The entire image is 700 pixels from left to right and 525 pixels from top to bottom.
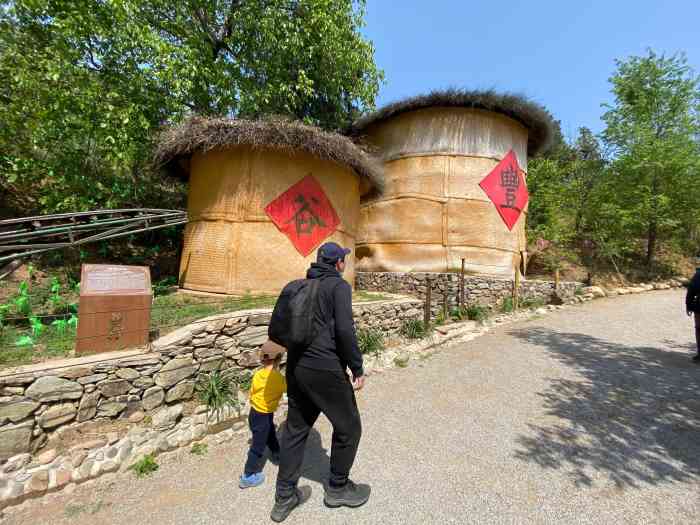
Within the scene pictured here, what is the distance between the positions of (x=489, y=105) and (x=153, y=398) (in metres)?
10.9

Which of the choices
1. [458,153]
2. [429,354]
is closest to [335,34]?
[458,153]

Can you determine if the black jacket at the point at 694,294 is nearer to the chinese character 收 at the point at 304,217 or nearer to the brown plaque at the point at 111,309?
the chinese character 收 at the point at 304,217

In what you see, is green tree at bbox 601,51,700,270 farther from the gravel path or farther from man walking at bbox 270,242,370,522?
man walking at bbox 270,242,370,522

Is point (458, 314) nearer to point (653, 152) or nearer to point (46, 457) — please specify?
point (46, 457)

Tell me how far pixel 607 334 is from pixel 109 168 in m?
13.5

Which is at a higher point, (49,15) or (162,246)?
(49,15)

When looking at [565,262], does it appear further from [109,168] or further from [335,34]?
[109,168]

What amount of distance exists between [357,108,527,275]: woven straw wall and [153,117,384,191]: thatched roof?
369cm

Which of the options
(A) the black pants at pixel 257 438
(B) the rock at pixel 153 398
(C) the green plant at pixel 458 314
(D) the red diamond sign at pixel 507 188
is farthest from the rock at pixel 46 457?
(D) the red diamond sign at pixel 507 188

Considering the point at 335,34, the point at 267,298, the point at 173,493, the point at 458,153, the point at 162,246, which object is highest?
the point at 335,34

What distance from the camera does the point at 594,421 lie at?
356cm

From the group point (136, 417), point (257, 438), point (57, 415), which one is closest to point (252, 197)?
point (136, 417)

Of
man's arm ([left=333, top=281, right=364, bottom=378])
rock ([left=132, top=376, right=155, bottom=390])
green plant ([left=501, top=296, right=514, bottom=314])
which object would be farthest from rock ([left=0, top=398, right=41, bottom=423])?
green plant ([left=501, top=296, right=514, bottom=314])

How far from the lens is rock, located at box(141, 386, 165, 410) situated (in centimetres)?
344
